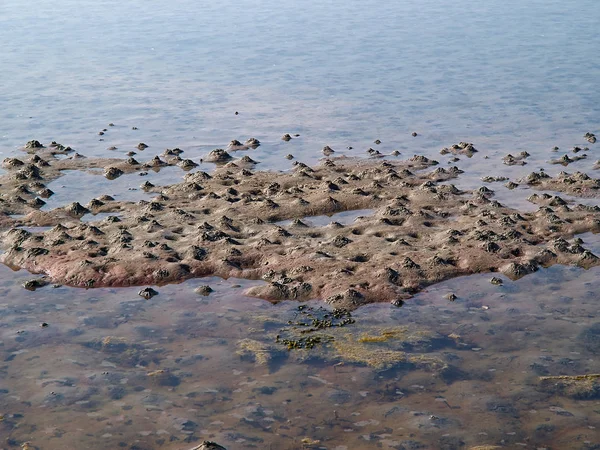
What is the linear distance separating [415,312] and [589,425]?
10.5 feet

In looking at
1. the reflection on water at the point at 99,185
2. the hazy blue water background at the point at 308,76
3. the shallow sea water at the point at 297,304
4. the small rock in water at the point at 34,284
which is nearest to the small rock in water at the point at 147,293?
the shallow sea water at the point at 297,304

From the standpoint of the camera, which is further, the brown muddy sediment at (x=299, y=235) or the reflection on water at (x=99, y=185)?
the reflection on water at (x=99, y=185)

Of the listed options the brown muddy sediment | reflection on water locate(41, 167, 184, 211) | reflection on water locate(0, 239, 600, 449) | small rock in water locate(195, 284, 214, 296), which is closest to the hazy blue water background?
reflection on water locate(41, 167, 184, 211)

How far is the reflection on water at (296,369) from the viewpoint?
8.91 m

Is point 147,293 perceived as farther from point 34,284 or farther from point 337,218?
point 337,218

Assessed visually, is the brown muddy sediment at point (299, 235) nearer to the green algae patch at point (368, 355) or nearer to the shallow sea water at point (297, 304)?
the shallow sea water at point (297, 304)

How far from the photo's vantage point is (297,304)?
11797 millimetres

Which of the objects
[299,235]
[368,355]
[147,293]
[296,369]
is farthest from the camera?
[299,235]

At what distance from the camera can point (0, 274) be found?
1284 cm

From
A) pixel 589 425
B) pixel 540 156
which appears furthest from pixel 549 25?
pixel 589 425

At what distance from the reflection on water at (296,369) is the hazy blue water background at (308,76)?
8224 mm

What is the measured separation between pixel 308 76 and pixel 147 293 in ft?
53.1

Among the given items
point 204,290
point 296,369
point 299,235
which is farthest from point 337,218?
point 296,369

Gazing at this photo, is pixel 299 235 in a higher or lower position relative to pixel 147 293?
higher
